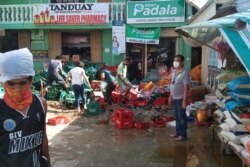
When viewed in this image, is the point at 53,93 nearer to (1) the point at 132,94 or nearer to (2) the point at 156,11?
(1) the point at 132,94

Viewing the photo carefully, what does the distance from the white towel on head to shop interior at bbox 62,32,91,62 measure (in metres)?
15.8

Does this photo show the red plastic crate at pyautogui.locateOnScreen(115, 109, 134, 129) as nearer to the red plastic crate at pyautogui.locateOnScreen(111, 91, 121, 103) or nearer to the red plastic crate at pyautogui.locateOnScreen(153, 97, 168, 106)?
the red plastic crate at pyautogui.locateOnScreen(153, 97, 168, 106)

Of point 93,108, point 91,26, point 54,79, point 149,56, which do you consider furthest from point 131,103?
point 91,26

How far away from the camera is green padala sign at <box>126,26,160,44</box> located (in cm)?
1678

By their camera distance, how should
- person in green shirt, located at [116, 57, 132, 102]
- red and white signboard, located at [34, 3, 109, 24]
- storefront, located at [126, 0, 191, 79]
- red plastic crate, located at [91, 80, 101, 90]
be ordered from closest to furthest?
person in green shirt, located at [116, 57, 132, 102] → red plastic crate, located at [91, 80, 101, 90] → storefront, located at [126, 0, 191, 79] → red and white signboard, located at [34, 3, 109, 24]

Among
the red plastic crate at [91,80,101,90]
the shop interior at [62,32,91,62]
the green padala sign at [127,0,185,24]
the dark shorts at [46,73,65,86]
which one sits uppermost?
the green padala sign at [127,0,185,24]

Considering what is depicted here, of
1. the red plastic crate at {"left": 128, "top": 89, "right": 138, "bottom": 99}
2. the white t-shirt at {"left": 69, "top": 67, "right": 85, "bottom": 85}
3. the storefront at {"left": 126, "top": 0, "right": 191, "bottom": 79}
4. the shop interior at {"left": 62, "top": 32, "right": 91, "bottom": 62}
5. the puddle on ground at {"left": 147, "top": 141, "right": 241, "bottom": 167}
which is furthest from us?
the shop interior at {"left": 62, "top": 32, "right": 91, "bottom": 62}

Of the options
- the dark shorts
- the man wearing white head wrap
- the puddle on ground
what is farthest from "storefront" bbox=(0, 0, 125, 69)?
the man wearing white head wrap

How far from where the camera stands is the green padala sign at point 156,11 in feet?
53.2

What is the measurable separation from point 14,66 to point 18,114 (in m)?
0.34

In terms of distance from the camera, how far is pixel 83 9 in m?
17.2

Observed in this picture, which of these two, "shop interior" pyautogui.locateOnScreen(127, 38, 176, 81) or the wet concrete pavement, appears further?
"shop interior" pyautogui.locateOnScreen(127, 38, 176, 81)

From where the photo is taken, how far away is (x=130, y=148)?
752cm

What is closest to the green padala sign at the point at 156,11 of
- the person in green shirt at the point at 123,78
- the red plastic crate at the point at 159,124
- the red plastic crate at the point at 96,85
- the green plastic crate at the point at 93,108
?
the red plastic crate at the point at 96,85
